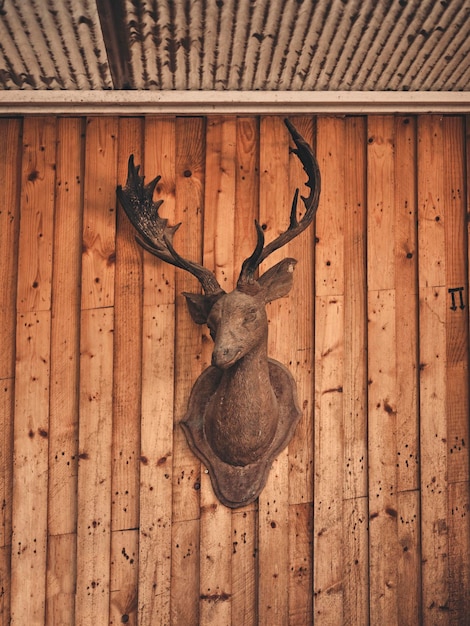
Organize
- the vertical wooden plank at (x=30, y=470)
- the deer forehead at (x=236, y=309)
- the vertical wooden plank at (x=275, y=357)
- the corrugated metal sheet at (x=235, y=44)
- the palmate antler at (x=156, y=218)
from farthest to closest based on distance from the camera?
1. the vertical wooden plank at (x=275, y=357)
2. the vertical wooden plank at (x=30, y=470)
3. the palmate antler at (x=156, y=218)
4. the deer forehead at (x=236, y=309)
5. the corrugated metal sheet at (x=235, y=44)

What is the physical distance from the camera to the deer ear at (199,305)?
6.25ft

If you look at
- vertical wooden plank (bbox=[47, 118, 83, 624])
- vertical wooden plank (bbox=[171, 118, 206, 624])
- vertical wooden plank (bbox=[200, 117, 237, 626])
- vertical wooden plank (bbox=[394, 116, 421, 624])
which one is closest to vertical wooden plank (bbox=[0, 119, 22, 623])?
vertical wooden plank (bbox=[47, 118, 83, 624])

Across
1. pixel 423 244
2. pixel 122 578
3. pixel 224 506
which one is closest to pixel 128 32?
pixel 423 244

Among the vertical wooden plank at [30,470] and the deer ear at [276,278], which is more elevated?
the deer ear at [276,278]

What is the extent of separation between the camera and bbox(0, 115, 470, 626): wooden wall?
2029 millimetres

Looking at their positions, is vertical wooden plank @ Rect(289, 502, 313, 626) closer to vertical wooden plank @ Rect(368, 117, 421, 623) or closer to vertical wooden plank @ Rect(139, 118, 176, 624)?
vertical wooden plank @ Rect(368, 117, 421, 623)

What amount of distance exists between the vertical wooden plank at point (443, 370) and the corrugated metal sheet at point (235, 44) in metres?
0.31

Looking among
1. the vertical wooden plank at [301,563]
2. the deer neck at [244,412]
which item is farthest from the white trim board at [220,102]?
the vertical wooden plank at [301,563]

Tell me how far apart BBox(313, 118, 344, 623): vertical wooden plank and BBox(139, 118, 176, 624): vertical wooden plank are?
0.53 metres

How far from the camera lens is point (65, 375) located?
2.05 meters

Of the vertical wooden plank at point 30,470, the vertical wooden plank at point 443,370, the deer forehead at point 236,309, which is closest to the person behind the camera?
the deer forehead at point 236,309

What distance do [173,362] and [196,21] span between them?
3.54 ft

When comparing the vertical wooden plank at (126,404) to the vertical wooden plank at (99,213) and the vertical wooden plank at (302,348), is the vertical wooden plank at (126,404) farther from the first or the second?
the vertical wooden plank at (302,348)

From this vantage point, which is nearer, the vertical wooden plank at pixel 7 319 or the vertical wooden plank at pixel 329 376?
the vertical wooden plank at pixel 7 319
